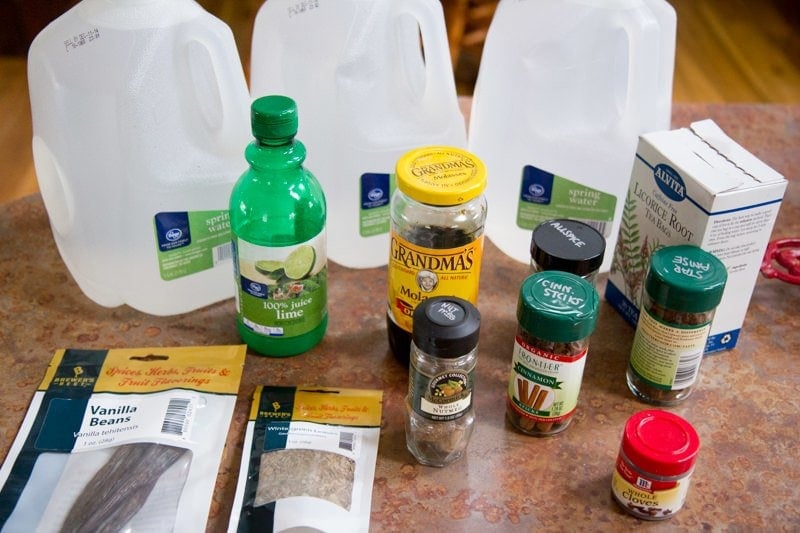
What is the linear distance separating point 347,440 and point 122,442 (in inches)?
8.2

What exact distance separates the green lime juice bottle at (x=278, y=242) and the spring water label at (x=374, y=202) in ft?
0.45

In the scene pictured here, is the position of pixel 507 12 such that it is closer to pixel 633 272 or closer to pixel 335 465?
pixel 633 272

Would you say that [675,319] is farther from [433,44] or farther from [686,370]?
[433,44]

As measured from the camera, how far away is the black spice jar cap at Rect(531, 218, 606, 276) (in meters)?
0.88

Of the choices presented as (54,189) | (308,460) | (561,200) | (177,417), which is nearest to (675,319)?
(561,200)

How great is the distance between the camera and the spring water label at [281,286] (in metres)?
0.85

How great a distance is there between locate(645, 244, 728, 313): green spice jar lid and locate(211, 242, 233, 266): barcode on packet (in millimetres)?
460

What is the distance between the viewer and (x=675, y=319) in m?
0.84

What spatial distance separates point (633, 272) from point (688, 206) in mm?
130

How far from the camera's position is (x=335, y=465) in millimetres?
801

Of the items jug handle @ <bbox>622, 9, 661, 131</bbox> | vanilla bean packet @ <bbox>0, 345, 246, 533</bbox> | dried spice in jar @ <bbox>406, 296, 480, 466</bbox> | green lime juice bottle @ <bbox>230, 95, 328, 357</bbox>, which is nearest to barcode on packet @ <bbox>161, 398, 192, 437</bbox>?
vanilla bean packet @ <bbox>0, 345, 246, 533</bbox>

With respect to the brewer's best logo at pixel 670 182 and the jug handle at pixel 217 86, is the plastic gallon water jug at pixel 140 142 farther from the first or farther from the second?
the brewer's best logo at pixel 670 182

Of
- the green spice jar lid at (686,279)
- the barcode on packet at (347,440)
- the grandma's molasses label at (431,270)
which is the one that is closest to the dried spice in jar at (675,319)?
the green spice jar lid at (686,279)

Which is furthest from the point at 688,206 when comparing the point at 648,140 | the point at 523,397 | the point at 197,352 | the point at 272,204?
the point at 197,352
